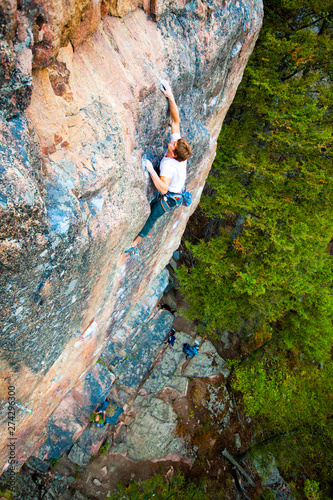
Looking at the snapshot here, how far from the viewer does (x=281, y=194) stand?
7.44 meters

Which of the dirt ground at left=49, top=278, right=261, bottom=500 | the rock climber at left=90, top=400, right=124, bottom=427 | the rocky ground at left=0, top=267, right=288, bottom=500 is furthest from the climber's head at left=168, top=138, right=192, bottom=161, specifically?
the rock climber at left=90, top=400, right=124, bottom=427

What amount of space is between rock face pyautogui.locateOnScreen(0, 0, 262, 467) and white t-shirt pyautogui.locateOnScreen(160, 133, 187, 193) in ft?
0.66

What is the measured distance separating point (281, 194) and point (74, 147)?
6452 mm

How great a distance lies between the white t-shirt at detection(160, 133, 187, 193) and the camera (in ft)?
11.2

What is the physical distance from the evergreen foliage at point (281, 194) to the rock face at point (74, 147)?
3.47 m

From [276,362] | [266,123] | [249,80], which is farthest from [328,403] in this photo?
[249,80]

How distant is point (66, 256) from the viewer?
2334mm

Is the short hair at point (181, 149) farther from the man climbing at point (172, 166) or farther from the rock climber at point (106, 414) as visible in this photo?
the rock climber at point (106, 414)

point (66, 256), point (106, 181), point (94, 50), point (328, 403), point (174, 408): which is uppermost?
point (94, 50)

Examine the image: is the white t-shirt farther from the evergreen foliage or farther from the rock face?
the evergreen foliage

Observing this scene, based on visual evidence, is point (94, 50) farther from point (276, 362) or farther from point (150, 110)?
point (276, 362)

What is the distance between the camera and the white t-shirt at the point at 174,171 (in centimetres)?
342

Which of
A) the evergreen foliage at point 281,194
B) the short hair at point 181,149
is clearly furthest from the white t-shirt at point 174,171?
the evergreen foliage at point 281,194

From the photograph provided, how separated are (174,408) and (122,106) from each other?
1029cm
